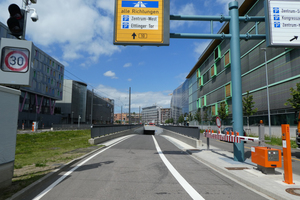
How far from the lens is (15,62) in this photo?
5.55m

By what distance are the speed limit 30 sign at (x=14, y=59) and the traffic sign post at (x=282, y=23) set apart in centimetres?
963

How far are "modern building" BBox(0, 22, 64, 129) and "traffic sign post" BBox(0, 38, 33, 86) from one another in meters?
55.5

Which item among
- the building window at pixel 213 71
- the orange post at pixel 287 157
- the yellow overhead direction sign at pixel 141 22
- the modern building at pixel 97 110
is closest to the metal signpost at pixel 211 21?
the yellow overhead direction sign at pixel 141 22

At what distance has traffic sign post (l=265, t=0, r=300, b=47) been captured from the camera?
966 cm

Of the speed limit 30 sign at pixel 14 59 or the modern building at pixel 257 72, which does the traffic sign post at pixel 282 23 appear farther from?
the speed limit 30 sign at pixel 14 59

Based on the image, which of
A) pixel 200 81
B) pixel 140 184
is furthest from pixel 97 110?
pixel 140 184

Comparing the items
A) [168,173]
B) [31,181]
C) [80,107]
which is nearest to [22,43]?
[31,181]

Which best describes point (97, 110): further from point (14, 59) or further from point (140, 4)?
point (14, 59)

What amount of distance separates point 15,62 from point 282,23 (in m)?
10.6

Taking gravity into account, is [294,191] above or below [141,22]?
below

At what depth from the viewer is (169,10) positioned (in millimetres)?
10156

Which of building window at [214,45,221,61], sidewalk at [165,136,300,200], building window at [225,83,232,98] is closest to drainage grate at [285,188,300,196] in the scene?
sidewalk at [165,136,300,200]

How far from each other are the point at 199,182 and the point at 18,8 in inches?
262

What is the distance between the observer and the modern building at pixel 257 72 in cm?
2777
